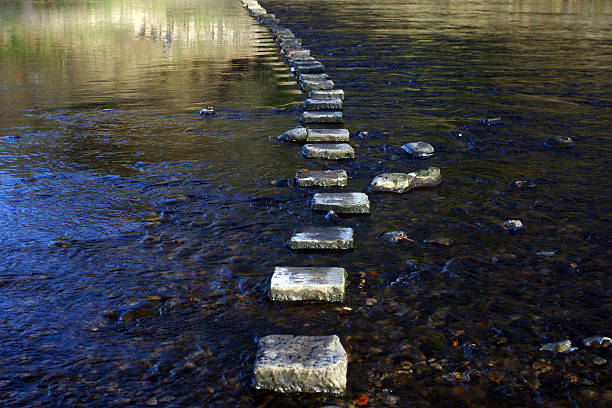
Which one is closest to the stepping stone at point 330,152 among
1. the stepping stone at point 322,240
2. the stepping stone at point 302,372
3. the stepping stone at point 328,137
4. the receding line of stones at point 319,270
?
the receding line of stones at point 319,270

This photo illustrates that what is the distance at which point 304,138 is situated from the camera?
626 centimetres

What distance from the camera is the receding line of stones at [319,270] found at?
2.56 meters

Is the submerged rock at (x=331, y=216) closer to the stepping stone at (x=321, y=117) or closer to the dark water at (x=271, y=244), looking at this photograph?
the dark water at (x=271, y=244)

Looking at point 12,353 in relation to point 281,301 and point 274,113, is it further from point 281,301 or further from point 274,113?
point 274,113

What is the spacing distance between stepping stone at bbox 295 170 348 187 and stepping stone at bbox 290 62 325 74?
17.9ft

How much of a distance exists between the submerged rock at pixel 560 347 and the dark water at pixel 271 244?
0.12 ft

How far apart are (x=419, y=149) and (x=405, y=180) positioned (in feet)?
3.25

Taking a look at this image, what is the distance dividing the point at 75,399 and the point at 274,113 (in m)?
5.33

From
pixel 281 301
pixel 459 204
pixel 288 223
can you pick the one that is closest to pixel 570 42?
pixel 459 204

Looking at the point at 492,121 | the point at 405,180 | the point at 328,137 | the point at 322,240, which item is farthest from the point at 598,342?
the point at 492,121

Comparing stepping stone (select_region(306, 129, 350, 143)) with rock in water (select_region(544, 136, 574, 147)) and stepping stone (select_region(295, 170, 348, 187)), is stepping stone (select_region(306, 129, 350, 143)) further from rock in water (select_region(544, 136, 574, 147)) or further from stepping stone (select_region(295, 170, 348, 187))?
rock in water (select_region(544, 136, 574, 147))

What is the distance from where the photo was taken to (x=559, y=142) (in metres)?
6.06

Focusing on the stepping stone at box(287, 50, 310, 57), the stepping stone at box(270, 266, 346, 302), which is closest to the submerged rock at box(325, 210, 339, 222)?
the stepping stone at box(270, 266, 346, 302)

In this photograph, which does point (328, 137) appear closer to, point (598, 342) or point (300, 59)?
point (598, 342)
